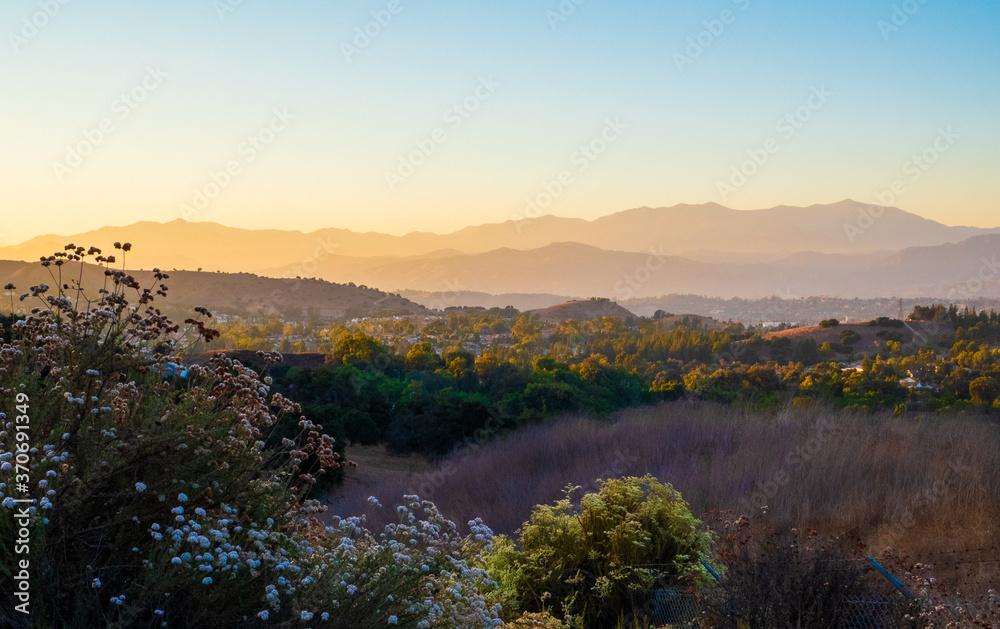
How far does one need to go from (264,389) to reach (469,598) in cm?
154

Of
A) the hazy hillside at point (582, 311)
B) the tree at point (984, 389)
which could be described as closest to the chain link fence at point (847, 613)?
the tree at point (984, 389)

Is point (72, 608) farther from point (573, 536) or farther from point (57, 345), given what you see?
point (573, 536)

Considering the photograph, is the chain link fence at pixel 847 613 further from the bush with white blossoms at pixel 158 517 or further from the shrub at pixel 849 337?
the shrub at pixel 849 337

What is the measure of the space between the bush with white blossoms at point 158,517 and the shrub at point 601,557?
5.79 feet

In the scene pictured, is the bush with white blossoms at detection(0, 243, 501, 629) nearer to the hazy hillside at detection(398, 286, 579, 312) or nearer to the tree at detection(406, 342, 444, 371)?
the tree at detection(406, 342, 444, 371)

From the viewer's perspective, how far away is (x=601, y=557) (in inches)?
229

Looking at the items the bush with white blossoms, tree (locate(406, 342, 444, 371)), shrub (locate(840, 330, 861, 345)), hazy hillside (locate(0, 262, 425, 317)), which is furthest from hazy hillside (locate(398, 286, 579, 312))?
the bush with white blossoms

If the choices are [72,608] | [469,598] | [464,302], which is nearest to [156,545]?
[72,608]

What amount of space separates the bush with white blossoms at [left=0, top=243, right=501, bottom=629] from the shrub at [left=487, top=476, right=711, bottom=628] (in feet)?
5.79

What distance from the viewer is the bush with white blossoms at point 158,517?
2.82 m

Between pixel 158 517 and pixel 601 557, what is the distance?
11.8 ft

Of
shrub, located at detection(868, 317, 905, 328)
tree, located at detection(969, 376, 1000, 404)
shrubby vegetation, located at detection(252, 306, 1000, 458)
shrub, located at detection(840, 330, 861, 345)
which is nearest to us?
shrubby vegetation, located at detection(252, 306, 1000, 458)

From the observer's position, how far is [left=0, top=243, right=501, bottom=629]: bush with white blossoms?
111 inches

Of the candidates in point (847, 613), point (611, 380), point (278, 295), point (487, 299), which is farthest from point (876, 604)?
point (487, 299)
